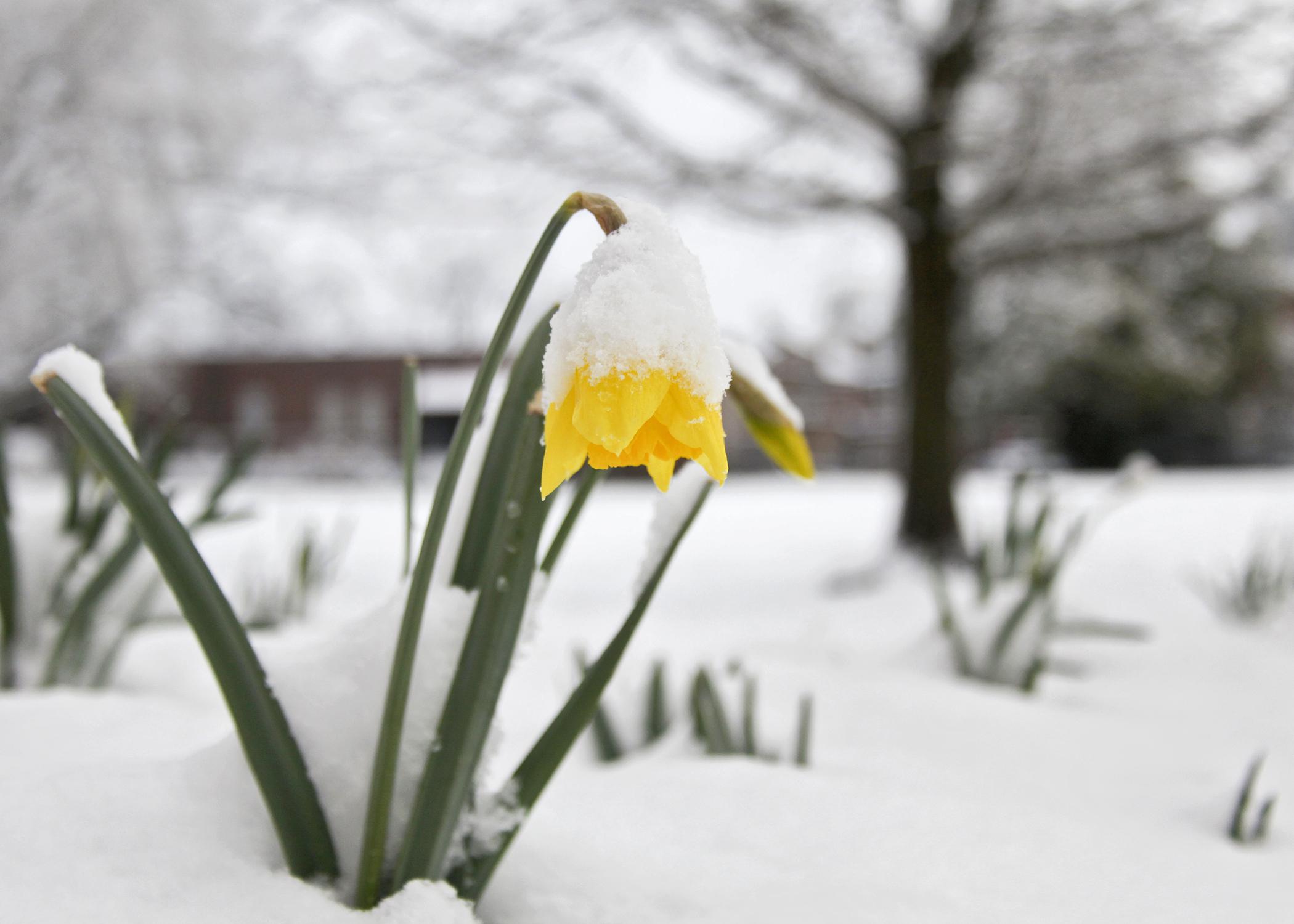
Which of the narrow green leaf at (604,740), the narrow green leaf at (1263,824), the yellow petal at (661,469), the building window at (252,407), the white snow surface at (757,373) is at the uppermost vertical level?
the building window at (252,407)

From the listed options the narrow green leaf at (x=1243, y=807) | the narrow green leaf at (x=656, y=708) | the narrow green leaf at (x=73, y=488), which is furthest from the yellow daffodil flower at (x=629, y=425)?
the narrow green leaf at (x=73, y=488)

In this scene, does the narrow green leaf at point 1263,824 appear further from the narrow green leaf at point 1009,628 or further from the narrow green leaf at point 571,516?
the narrow green leaf at point 571,516

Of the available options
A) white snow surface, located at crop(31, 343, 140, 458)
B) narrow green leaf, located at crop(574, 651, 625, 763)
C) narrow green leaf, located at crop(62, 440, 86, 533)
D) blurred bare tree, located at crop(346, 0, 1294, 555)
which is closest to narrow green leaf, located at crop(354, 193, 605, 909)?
white snow surface, located at crop(31, 343, 140, 458)

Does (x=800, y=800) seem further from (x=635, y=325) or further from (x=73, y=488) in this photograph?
(x=73, y=488)

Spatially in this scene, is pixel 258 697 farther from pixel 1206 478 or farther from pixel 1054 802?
pixel 1206 478

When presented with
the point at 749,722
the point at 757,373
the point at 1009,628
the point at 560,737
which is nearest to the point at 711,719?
the point at 749,722

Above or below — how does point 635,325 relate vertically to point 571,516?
above

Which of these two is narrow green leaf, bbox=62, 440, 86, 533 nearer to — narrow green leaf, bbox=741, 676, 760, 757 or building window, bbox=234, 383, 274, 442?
narrow green leaf, bbox=741, 676, 760, 757
